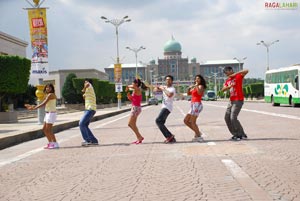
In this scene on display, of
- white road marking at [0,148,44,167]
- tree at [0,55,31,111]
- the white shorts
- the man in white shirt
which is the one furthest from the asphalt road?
tree at [0,55,31,111]

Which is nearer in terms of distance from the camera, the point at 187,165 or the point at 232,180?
the point at 232,180

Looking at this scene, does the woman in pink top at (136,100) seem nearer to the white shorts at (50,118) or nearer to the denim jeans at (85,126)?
the denim jeans at (85,126)

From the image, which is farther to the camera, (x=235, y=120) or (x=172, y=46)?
(x=172, y=46)

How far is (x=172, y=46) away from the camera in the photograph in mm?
194375

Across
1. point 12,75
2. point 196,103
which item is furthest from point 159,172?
point 12,75

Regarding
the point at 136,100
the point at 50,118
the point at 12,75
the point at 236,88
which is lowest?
the point at 50,118

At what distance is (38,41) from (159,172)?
14.9m

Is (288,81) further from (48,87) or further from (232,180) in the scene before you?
(232,180)

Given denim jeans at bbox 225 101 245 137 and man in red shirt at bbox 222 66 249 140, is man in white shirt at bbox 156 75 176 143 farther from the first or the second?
denim jeans at bbox 225 101 245 137

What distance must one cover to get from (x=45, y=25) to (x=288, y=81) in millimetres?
23741

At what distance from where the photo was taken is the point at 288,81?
38719mm

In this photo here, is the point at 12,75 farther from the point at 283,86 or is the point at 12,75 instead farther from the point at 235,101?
the point at 283,86

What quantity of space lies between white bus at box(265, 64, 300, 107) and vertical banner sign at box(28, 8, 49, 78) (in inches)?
872

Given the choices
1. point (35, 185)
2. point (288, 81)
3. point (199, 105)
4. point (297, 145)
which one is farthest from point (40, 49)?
point (288, 81)
